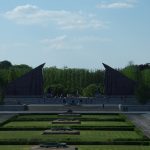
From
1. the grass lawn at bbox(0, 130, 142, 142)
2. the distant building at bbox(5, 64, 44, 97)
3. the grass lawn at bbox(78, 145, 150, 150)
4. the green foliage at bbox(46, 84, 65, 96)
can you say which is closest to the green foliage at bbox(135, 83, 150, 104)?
the distant building at bbox(5, 64, 44, 97)

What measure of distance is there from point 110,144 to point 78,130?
5.85 meters

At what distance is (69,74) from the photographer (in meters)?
70.6

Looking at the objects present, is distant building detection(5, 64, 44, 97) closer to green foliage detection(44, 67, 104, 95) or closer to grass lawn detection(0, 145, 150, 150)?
green foliage detection(44, 67, 104, 95)

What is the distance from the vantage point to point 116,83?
162ft

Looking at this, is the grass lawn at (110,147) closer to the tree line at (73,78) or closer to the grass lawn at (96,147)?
the grass lawn at (96,147)

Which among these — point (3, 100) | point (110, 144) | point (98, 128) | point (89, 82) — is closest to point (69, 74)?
point (89, 82)

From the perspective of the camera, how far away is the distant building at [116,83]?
49.0 m

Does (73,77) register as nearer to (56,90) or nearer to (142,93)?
(56,90)

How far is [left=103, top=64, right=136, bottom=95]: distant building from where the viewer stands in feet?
161

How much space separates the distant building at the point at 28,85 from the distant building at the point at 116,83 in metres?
6.31

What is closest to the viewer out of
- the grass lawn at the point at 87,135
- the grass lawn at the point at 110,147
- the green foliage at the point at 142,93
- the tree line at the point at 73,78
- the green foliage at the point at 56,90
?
the grass lawn at the point at 110,147

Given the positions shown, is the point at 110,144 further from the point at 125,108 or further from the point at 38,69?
the point at 38,69

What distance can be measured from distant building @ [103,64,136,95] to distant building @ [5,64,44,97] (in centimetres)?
631

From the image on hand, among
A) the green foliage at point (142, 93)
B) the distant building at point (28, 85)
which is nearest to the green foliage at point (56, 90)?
the distant building at point (28, 85)
